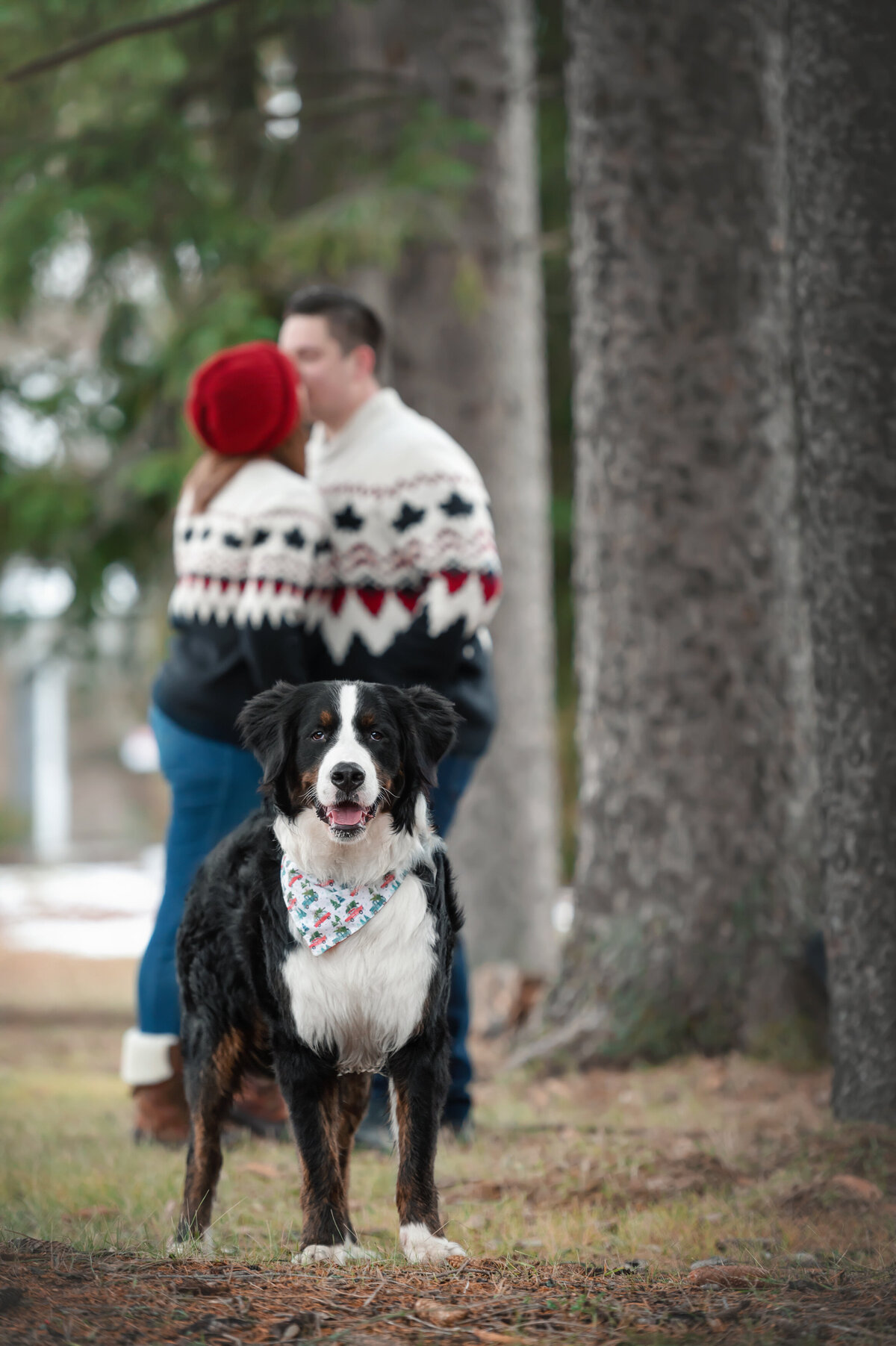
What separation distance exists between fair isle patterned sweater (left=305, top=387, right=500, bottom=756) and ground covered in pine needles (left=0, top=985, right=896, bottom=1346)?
143 centimetres

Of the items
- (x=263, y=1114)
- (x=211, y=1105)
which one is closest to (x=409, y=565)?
(x=211, y=1105)

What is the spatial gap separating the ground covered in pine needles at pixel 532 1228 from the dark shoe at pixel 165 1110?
0.32ft

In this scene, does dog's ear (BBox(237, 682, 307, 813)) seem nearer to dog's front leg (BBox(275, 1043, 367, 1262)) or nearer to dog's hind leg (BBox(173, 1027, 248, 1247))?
dog's front leg (BBox(275, 1043, 367, 1262))

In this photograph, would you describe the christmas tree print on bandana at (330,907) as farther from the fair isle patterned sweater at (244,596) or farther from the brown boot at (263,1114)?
the brown boot at (263,1114)

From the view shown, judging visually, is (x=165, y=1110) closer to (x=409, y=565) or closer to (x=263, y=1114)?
Result: (x=263, y=1114)

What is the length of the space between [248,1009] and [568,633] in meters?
10.2

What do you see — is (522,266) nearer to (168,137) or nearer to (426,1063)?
(168,137)

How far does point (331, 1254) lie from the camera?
10.6 ft

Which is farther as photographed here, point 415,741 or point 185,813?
point 185,813

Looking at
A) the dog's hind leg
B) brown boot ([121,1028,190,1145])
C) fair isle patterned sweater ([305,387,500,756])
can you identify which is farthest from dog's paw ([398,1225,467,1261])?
brown boot ([121,1028,190,1145])

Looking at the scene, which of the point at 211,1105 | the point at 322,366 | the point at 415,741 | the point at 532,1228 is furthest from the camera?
the point at 322,366

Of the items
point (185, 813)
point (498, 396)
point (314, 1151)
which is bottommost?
point (314, 1151)

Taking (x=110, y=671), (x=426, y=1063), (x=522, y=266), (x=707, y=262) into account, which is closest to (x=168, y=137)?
(x=522, y=266)

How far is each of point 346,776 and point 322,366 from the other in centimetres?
213
